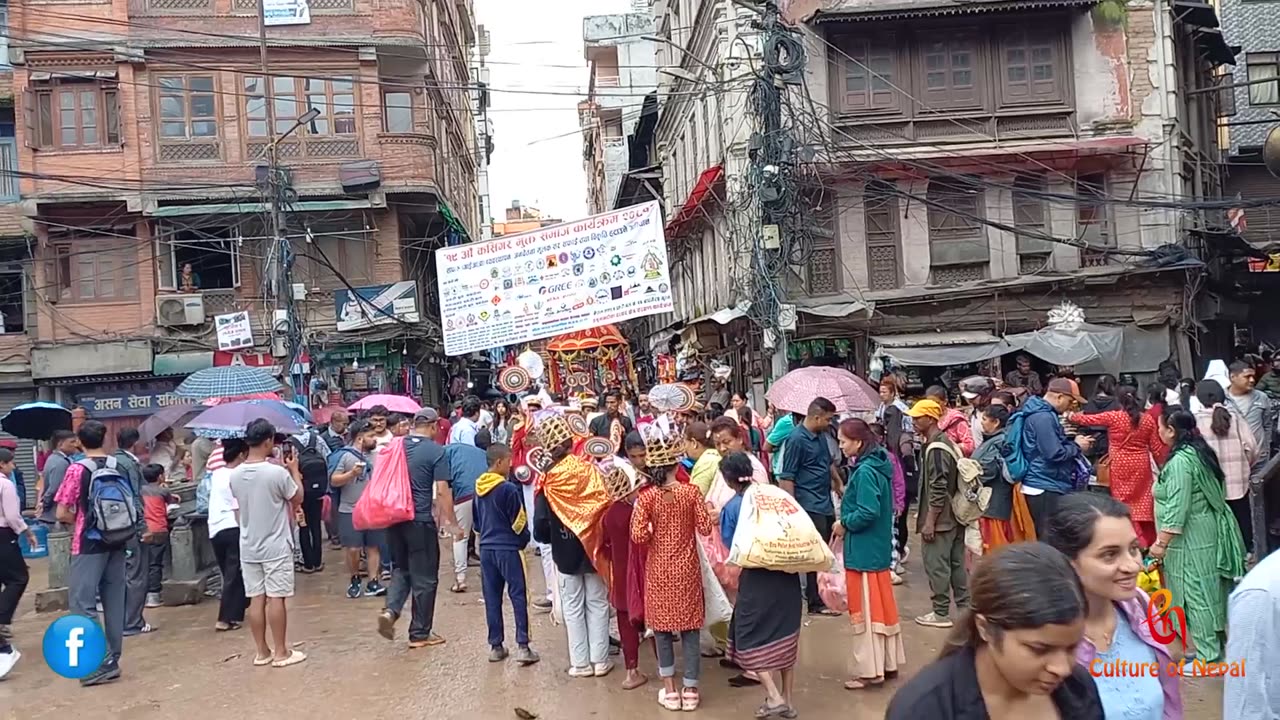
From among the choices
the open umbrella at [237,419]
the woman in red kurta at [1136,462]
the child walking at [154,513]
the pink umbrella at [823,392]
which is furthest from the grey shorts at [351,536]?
the woman in red kurta at [1136,462]

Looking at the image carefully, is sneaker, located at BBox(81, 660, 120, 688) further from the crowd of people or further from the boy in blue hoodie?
the boy in blue hoodie

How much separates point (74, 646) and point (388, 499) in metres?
2.42

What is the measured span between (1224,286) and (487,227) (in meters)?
48.9

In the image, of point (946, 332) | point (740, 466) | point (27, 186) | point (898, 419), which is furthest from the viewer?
point (27, 186)

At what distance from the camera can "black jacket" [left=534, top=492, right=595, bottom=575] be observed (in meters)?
7.14

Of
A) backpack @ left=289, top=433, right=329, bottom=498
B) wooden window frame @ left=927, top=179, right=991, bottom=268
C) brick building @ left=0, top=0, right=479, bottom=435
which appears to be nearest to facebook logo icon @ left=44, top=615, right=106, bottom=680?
backpack @ left=289, top=433, right=329, bottom=498

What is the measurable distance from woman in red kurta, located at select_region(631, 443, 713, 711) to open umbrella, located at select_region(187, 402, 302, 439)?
5.15 meters

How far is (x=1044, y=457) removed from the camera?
26.2ft

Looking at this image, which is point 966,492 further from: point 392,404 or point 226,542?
point 392,404

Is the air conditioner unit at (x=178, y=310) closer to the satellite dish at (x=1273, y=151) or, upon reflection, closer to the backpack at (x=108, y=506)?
the backpack at (x=108, y=506)

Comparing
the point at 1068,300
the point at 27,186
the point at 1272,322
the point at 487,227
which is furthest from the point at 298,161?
the point at 487,227

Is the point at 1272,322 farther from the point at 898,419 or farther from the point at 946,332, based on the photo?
the point at 898,419

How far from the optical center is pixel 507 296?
46.0ft

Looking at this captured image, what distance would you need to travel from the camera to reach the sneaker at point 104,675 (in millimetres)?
7828
